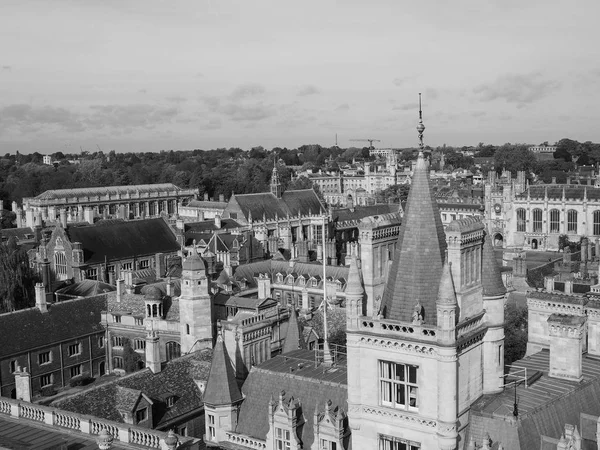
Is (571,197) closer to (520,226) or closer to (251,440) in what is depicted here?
(520,226)

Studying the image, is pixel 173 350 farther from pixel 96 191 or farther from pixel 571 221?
pixel 96 191

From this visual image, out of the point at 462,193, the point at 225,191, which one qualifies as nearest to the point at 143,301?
the point at 462,193

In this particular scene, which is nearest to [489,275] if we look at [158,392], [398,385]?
[398,385]

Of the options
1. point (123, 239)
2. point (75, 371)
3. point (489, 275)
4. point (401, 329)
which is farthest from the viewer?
point (123, 239)

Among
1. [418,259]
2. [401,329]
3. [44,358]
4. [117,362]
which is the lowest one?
[117,362]

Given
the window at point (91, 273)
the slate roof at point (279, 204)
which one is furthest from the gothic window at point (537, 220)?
the window at point (91, 273)

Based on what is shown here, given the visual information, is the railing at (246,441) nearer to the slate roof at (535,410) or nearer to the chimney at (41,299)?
the slate roof at (535,410)
